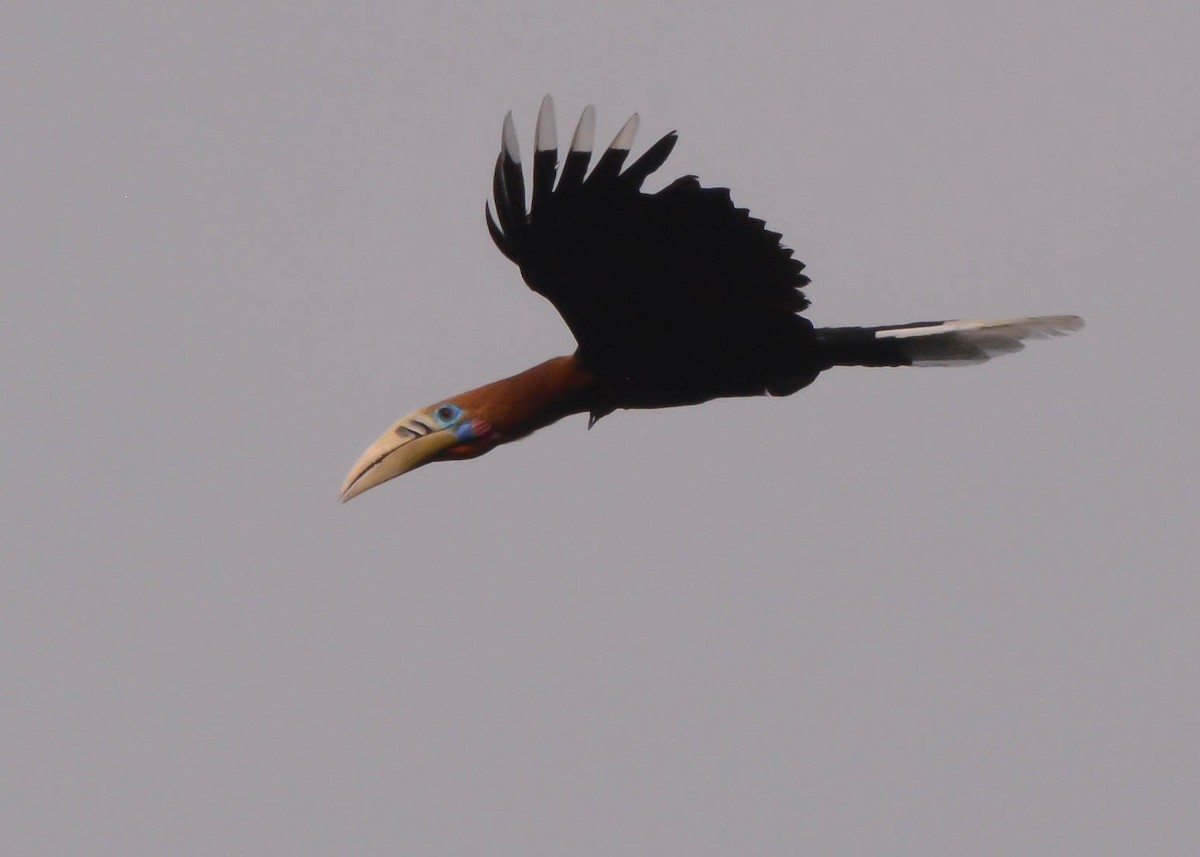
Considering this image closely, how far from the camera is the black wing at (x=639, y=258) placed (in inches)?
434

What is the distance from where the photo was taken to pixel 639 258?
11336 mm

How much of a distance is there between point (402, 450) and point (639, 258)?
1.96 meters

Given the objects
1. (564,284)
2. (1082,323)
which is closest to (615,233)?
(564,284)

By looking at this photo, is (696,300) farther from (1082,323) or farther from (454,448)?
(1082,323)

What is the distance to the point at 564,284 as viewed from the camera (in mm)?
11461

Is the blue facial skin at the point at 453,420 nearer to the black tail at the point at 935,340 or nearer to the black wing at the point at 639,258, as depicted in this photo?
the black wing at the point at 639,258

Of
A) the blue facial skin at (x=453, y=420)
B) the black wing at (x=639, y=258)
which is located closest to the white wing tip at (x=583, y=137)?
the black wing at (x=639, y=258)

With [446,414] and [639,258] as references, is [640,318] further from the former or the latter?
[446,414]

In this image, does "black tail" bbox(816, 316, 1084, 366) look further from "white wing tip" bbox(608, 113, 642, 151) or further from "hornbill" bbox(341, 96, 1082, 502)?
"white wing tip" bbox(608, 113, 642, 151)

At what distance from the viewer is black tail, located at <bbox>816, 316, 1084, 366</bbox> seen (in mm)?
11992

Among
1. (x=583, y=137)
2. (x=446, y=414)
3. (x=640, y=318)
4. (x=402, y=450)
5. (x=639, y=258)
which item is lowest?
(x=402, y=450)

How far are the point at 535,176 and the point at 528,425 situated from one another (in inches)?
69.3

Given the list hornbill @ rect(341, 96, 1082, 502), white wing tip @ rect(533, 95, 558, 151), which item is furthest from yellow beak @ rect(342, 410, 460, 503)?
white wing tip @ rect(533, 95, 558, 151)

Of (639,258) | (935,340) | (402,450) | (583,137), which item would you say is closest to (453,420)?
(402,450)
